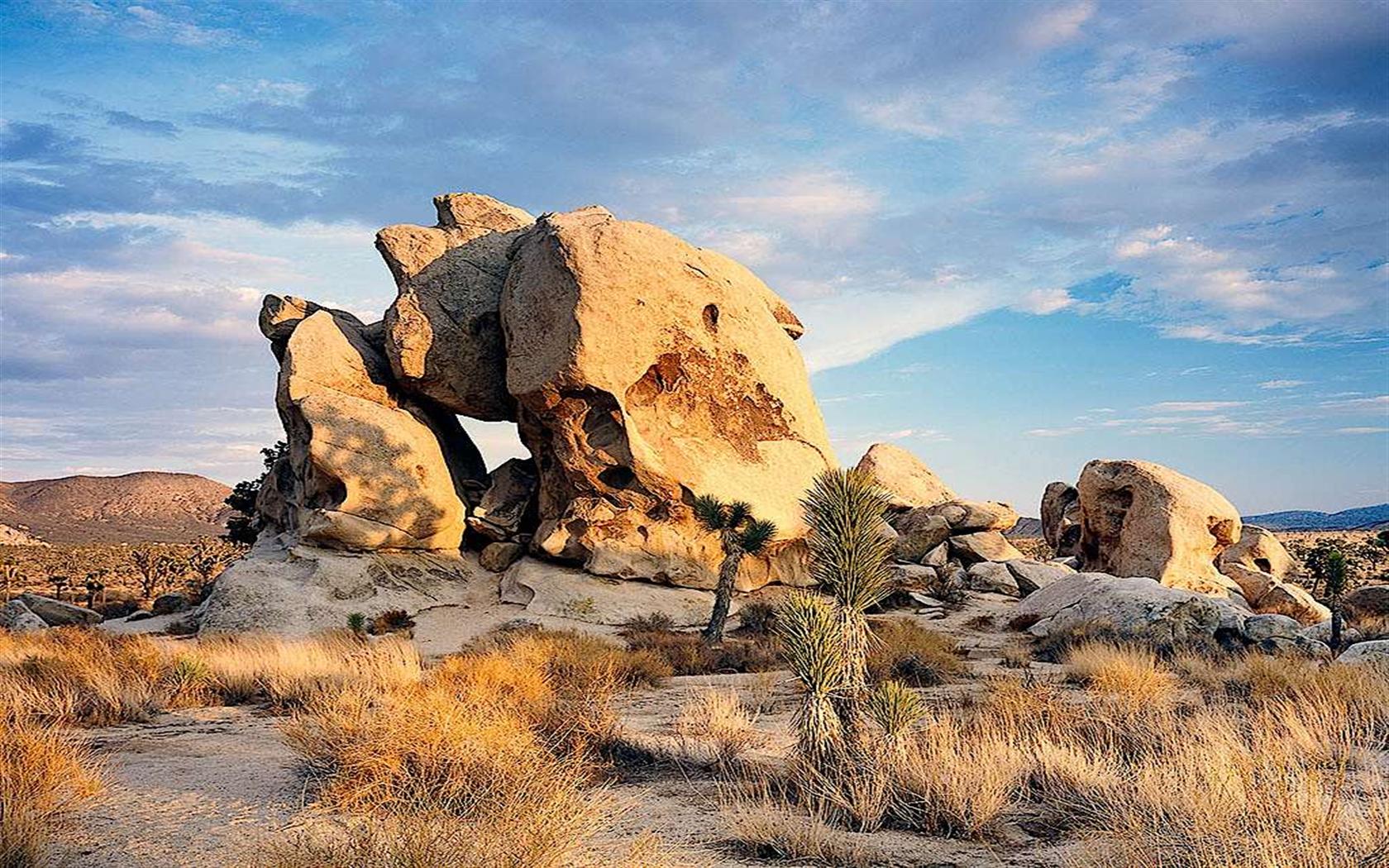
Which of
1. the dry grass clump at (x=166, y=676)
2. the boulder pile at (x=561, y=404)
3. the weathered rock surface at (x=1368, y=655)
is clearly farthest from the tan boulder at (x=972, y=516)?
the dry grass clump at (x=166, y=676)

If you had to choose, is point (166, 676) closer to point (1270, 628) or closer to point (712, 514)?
point (712, 514)

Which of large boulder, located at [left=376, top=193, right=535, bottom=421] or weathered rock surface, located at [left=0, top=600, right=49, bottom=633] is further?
large boulder, located at [left=376, top=193, right=535, bottom=421]

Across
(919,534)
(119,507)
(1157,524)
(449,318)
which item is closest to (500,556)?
(449,318)

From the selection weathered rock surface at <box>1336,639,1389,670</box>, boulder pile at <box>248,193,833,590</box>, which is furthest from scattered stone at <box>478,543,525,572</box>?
weathered rock surface at <box>1336,639,1389,670</box>

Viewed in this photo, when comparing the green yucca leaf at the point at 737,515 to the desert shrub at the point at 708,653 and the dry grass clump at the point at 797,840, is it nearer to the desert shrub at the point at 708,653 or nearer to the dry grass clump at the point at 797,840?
the desert shrub at the point at 708,653

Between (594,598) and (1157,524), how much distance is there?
15.0 m

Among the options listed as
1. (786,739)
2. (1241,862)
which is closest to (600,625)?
(786,739)

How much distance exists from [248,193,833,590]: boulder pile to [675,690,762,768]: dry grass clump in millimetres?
14316

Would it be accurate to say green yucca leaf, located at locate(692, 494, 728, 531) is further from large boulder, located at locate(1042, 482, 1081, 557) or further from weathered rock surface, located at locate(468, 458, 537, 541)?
large boulder, located at locate(1042, 482, 1081, 557)

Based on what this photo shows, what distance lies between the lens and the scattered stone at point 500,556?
84.4 feet

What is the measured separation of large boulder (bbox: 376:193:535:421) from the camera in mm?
25734

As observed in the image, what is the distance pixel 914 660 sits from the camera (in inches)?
559

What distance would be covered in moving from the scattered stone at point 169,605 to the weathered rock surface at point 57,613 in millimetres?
1416

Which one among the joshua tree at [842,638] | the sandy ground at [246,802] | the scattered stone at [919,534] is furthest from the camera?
the scattered stone at [919,534]
